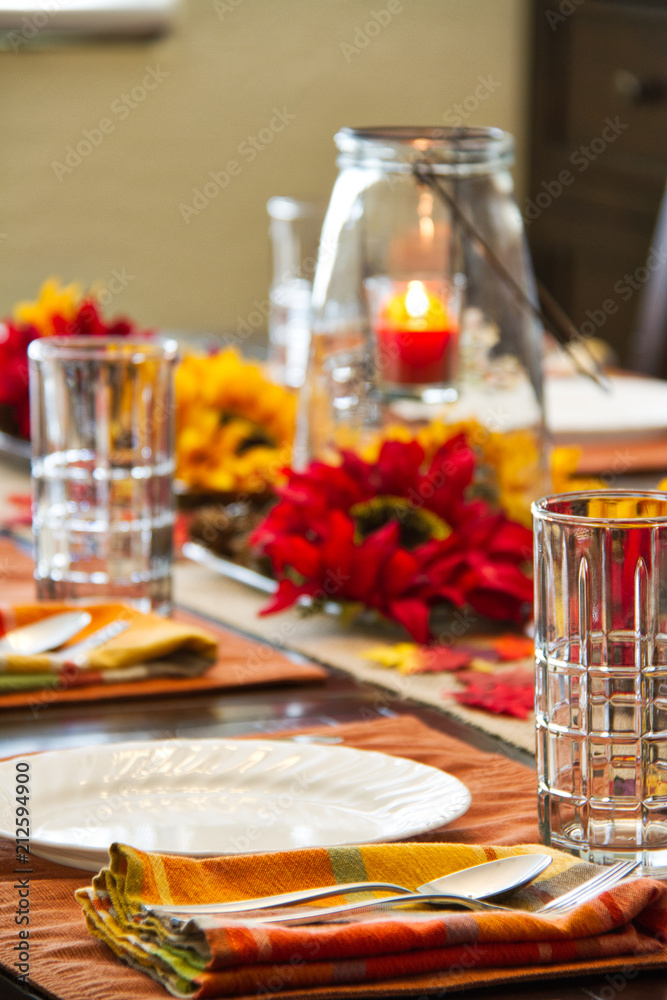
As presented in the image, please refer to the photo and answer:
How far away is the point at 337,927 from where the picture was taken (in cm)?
49

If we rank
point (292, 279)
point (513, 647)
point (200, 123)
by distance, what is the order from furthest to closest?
point (200, 123), point (292, 279), point (513, 647)

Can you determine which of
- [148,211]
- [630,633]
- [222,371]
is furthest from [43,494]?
[148,211]

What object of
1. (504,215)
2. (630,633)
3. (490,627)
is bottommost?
(490,627)

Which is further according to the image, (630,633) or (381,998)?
(630,633)

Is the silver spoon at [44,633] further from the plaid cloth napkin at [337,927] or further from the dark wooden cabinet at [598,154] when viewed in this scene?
the dark wooden cabinet at [598,154]

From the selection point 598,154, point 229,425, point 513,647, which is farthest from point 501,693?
point 598,154

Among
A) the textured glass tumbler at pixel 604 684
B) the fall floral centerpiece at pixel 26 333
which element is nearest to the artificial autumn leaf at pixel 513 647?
the textured glass tumbler at pixel 604 684

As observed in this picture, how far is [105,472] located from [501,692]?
0.33 metres

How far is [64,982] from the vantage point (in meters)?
0.49

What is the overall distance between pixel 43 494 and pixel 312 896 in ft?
1.84

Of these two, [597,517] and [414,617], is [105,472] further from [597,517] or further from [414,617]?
[597,517]

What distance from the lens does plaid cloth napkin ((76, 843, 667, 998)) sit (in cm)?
47

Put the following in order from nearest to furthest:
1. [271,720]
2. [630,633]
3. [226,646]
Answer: [630,633] < [271,720] < [226,646]

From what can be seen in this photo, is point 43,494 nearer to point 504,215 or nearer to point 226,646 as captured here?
point 226,646
